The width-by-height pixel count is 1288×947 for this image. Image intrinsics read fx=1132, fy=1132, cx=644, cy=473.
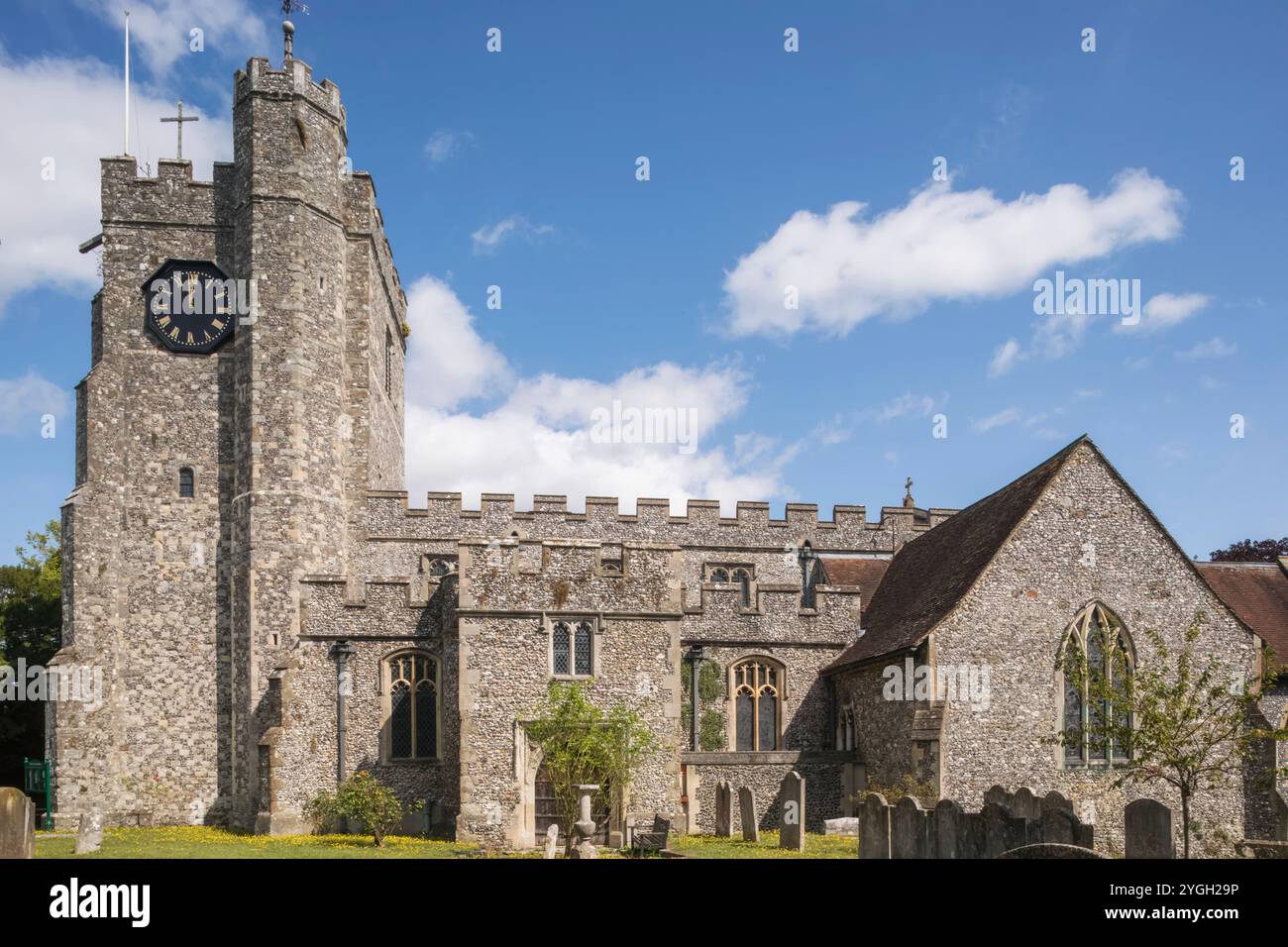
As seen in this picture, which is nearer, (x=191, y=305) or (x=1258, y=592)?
(x=1258, y=592)

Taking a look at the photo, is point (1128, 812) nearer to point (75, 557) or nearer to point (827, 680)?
point (827, 680)

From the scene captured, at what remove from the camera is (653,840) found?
63.0 feet

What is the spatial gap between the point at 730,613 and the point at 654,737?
4777 mm

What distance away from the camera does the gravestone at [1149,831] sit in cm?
1140

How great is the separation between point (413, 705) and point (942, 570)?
11960 mm

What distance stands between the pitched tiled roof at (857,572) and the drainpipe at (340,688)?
13040 millimetres

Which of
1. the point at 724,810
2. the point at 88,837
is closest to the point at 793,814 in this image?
the point at 724,810

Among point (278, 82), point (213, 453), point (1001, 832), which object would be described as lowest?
point (1001, 832)

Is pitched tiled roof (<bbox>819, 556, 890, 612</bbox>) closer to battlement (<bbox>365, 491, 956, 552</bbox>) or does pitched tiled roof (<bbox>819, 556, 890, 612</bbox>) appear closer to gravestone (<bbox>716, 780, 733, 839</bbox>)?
battlement (<bbox>365, 491, 956, 552</bbox>)

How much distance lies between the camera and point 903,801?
16.2 m

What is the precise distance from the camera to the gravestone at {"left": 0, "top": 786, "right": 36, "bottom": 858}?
41.3 feet

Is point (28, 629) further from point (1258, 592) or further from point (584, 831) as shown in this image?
point (1258, 592)

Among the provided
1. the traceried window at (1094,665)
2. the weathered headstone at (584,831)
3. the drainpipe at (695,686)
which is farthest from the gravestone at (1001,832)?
the drainpipe at (695,686)
